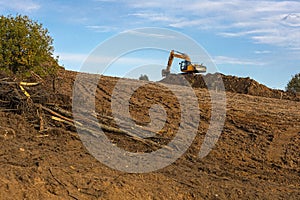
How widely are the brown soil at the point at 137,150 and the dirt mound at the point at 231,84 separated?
9.46 m

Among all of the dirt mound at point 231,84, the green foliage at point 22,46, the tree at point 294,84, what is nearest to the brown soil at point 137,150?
the green foliage at point 22,46

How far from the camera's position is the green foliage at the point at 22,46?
11094 millimetres

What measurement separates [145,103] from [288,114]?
5.09 m

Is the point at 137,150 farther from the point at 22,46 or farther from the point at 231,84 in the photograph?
the point at 231,84

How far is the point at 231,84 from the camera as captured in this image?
976 inches

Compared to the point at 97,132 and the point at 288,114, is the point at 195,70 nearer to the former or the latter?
the point at 288,114

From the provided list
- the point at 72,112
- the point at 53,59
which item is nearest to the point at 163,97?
the point at 53,59

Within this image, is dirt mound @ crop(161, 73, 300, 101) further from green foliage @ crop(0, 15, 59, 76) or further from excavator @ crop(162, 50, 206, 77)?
green foliage @ crop(0, 15, 59, 76)

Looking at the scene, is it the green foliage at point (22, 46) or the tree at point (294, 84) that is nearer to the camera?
the green foliage at point (22, 46)

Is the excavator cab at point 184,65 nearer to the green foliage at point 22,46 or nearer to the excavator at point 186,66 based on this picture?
the excavator at point 186,66

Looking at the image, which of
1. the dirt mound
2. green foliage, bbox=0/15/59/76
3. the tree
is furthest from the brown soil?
the tree

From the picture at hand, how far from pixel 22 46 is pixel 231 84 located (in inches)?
613

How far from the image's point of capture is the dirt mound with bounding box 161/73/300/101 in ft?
76.7

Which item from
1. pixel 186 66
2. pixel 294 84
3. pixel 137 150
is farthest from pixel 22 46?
pixel 294 84
